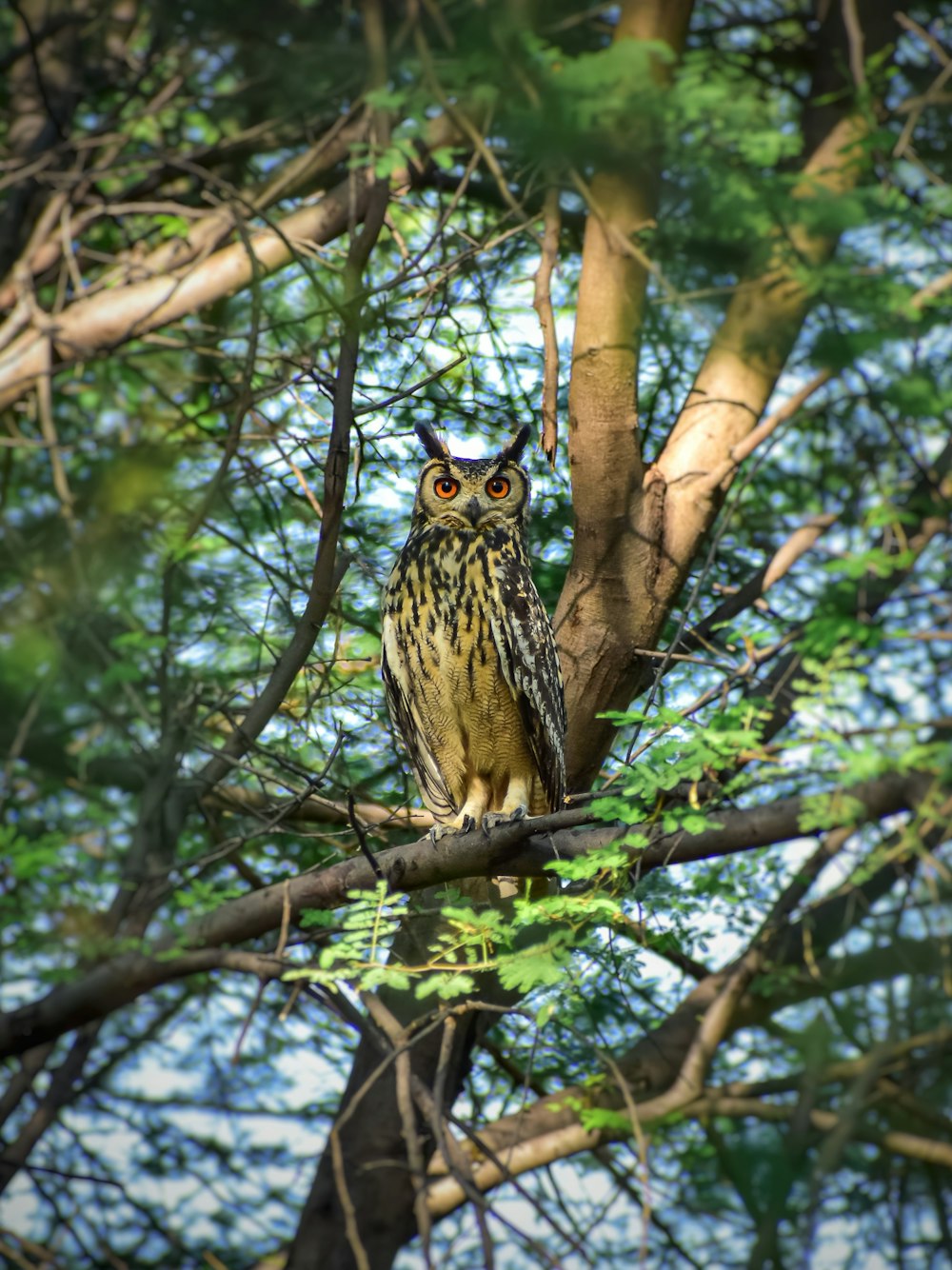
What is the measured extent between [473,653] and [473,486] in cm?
62

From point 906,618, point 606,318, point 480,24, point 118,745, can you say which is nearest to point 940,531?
point 906,618

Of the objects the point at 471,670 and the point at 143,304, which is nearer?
the point at 471,670

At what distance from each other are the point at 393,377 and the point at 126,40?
147 inches

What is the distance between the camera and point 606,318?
394cm

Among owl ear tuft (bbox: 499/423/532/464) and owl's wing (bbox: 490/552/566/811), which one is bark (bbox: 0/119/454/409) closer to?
owl ear tuft (bbox: 499/423/532/464)

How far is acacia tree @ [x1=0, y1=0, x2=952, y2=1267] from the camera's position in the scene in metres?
3.01

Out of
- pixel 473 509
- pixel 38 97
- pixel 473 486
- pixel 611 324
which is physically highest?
pixel 38 97

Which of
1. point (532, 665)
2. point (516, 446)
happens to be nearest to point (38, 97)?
point (516, 446)

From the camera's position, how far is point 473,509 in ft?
13.2

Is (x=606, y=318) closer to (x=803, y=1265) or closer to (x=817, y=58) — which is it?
(x=817, y=58)

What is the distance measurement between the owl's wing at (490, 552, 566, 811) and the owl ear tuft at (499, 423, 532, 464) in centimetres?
46

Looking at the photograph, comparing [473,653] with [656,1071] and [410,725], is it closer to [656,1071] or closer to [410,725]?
[410,725]

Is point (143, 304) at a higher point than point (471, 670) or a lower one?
higher

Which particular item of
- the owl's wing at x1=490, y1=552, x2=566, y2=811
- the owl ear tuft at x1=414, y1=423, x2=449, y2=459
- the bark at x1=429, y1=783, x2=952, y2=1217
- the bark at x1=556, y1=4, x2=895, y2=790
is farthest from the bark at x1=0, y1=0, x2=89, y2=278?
the bark at x1=429, y1=783, x2=952, y2=1217
